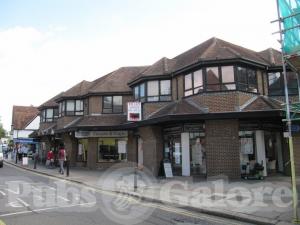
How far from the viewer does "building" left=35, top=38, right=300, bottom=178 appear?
695 inches

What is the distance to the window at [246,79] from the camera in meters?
18.8

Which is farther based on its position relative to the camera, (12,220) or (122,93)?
(122,93)

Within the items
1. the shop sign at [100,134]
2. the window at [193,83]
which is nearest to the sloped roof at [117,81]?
the shop sign at [100,134]

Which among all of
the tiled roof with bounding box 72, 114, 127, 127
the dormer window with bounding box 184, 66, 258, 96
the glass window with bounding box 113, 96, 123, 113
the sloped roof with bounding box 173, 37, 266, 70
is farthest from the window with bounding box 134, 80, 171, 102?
the glass window with bounding box 113, 96, 123, 113

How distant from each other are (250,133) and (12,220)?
1411 cm

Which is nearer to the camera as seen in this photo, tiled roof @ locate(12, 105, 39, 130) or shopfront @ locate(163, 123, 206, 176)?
shopfront @ locate(163, 123, 206, 176)

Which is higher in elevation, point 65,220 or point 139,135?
point 139,135

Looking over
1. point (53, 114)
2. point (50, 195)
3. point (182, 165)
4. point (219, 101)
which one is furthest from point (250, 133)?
point (53, 114)

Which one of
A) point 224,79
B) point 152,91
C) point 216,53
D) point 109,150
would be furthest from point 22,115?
point 224,79

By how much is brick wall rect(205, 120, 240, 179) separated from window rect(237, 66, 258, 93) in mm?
2459

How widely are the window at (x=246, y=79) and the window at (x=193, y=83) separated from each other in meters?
2.21

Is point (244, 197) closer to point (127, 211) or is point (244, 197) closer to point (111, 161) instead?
point (127, 211)

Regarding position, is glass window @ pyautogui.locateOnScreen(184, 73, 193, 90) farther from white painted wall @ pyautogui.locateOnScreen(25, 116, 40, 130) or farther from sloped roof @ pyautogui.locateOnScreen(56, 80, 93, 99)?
white painted wall @ pyautogui.locateOnScreen(25, 116, 40, 130)

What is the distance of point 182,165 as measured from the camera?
19.5 meters
